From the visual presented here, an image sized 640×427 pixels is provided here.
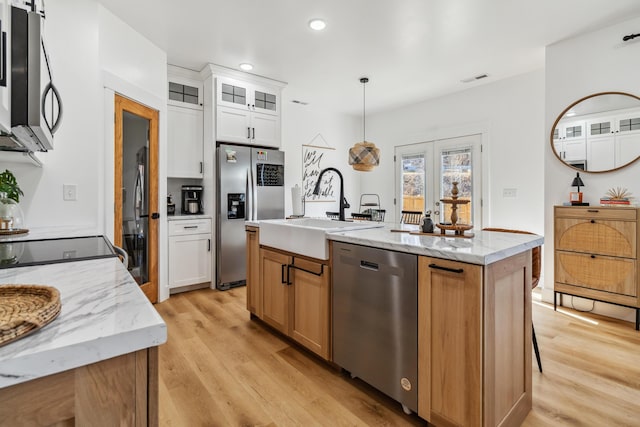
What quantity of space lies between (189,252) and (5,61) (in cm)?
327

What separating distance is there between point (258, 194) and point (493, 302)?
3.31 m

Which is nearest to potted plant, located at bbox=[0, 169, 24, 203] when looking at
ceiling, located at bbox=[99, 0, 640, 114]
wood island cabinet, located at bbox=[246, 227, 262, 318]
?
wood island cabinet, located at bbox=[246, 227, 262, 318]

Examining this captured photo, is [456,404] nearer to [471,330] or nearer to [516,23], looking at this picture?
[471,330]

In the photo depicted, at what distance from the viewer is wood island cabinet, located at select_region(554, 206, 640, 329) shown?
2.75 m

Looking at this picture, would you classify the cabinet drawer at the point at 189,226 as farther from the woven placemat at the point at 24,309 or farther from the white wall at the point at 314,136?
the woven placemat at the point at 24,309

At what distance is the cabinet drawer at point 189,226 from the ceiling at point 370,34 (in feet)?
6.22

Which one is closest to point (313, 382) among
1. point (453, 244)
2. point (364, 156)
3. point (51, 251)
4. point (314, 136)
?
point (453, 244)

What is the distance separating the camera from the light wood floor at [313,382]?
5.49ft

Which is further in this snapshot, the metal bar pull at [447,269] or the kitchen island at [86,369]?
the metal bar pull at [447,269]

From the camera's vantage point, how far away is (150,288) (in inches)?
133

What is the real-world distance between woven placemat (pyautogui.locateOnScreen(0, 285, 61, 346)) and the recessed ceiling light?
3.01 metres

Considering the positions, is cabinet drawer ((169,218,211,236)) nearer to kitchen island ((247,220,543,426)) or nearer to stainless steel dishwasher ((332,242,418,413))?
stainless steel dishwasher ((332,242,418,413))

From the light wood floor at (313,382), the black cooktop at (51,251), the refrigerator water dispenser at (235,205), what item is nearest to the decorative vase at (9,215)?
the black cooktop at (51,251)

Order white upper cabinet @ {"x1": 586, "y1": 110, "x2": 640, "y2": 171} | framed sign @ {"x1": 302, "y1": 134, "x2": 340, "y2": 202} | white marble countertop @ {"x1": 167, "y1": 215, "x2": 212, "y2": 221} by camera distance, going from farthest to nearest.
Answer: framed sign @ {"x1": 302, "y1": 134, "x2": 340, "y2": 202} < white marble countertop @ {"x1": 167, "y1": 215, "x2": 212, "y2": 221} < white upper cabinet @ {"x1": 586, "y1": 110, "x2": 640, "y2": 171}
